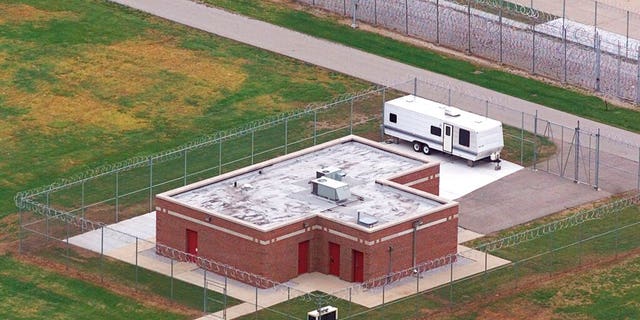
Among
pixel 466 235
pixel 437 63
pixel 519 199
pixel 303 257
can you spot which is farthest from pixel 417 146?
pixel 303 257

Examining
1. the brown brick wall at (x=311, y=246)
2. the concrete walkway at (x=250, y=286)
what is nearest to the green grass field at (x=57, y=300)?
the concrete walkway at (x=250, y=286)

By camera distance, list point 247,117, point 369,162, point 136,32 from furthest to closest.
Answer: point 136,32 → point 247,117 → point 369,162

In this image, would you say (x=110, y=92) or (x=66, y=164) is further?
(x=110, y=92)

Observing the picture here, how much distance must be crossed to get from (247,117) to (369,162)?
1531 cm

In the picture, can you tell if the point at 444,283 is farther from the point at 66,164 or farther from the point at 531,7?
the point at 531,7

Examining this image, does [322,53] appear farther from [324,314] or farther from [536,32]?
[324,314]

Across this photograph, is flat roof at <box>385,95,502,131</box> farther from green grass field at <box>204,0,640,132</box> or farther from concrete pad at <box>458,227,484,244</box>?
concrete pad at <box>458,227,484,244</box>

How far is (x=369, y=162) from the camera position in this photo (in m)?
130

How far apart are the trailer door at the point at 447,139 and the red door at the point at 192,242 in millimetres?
19514

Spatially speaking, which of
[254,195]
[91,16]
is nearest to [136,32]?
[91,16]

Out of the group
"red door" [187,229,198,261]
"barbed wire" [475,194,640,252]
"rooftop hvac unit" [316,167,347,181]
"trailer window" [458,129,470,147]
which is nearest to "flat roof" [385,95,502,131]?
"trailer window" [458,129,470,147]

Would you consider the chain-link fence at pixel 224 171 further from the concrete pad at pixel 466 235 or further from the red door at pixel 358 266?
the concrete pad at pixel 466 235

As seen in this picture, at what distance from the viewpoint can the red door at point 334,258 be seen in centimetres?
12119

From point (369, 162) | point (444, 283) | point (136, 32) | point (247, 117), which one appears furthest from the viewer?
point (136, 32)
